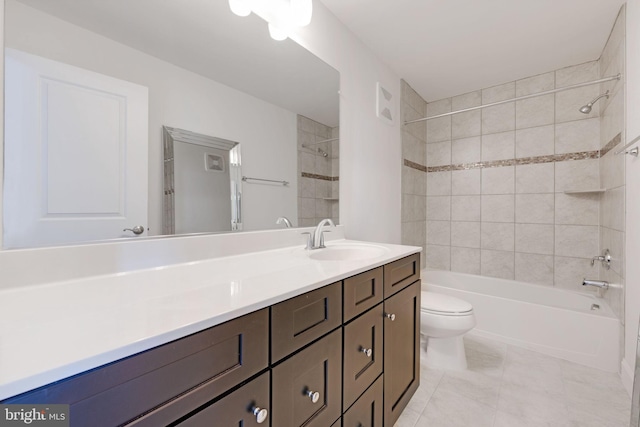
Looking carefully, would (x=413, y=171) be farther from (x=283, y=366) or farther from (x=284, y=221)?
(x=283, y=366)

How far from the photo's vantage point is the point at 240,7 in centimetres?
126

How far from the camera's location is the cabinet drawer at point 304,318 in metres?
0.69

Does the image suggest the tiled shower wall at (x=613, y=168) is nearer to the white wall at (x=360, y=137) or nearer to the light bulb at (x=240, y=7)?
the white wall at (x=360, y=137)

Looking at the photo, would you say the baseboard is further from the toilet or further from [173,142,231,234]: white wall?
[173,142,231,234]: white wall

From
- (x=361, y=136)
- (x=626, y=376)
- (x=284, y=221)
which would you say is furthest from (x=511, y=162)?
(x=284, y=221)

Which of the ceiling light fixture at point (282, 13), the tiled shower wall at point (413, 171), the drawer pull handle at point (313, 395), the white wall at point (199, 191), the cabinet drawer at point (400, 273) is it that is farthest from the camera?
the tiled shower wall at point (413, 171)

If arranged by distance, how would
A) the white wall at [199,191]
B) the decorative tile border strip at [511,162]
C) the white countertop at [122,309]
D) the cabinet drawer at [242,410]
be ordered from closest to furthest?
the white countertop at [122,309], the cabinet drawer at [242,410], the white wall at [199,191], the decorative tile border strip at [511,162]

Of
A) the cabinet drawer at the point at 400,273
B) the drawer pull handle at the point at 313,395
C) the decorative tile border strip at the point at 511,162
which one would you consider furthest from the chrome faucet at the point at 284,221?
the decorative tile border strip at the point at 511,162

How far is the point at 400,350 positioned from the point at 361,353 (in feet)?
1.27

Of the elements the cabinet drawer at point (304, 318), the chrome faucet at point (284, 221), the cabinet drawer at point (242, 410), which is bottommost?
the cabinet drawer at point (242, 410)

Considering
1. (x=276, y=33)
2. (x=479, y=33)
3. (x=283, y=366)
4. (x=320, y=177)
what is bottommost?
(x=283, y=366)

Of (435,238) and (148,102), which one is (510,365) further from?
(148,102)

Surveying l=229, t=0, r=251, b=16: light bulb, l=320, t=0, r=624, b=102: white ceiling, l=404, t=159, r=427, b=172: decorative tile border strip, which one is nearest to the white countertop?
l=229, t=0, r=251, b=16: light bulb

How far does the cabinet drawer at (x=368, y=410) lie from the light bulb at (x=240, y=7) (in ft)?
5.64
